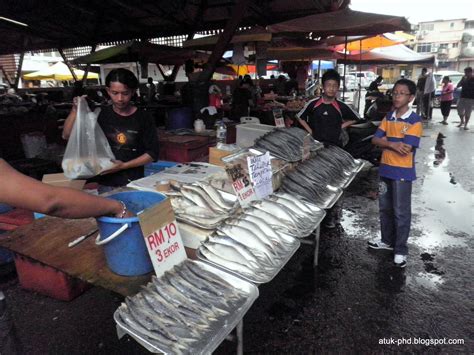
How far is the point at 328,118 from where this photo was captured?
15.3 feet

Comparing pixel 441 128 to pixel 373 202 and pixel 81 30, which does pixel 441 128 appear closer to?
pixel 373 202

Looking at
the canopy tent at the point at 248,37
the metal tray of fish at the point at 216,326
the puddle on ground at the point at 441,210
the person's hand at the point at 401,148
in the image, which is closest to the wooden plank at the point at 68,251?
the metal tray of fish at the point at 216,326

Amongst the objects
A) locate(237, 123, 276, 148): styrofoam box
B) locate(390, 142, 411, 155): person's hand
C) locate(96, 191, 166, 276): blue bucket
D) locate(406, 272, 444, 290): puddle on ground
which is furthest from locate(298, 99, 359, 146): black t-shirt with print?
locate(96, 191, 166, 276): blue bucket

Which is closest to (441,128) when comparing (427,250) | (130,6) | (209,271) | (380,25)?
(380,25)

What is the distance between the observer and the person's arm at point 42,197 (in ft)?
3.73

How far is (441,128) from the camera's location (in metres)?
14.0

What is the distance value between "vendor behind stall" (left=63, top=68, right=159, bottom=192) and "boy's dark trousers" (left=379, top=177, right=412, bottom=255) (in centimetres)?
268

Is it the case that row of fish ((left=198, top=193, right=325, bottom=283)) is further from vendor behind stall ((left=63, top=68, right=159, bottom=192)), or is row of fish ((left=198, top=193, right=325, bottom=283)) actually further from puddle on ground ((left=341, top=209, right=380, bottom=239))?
puddle on ground ((left=341, top=209, right=380, bottom=239))

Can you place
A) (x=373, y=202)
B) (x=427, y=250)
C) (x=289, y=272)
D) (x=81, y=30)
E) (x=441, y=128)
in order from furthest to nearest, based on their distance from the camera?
(x=441, y=128), (x=81, y=30), (x=373, y=202), (x=427, y=250), (x=289, y=272)

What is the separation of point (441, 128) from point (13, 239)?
15.9m

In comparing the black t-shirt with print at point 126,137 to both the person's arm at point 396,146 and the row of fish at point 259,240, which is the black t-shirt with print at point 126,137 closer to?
the row of fish at point 259,240

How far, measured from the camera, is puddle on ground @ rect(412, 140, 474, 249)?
180 inches

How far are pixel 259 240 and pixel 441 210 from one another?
4.82 m

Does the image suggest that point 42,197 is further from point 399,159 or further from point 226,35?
point 226,35
